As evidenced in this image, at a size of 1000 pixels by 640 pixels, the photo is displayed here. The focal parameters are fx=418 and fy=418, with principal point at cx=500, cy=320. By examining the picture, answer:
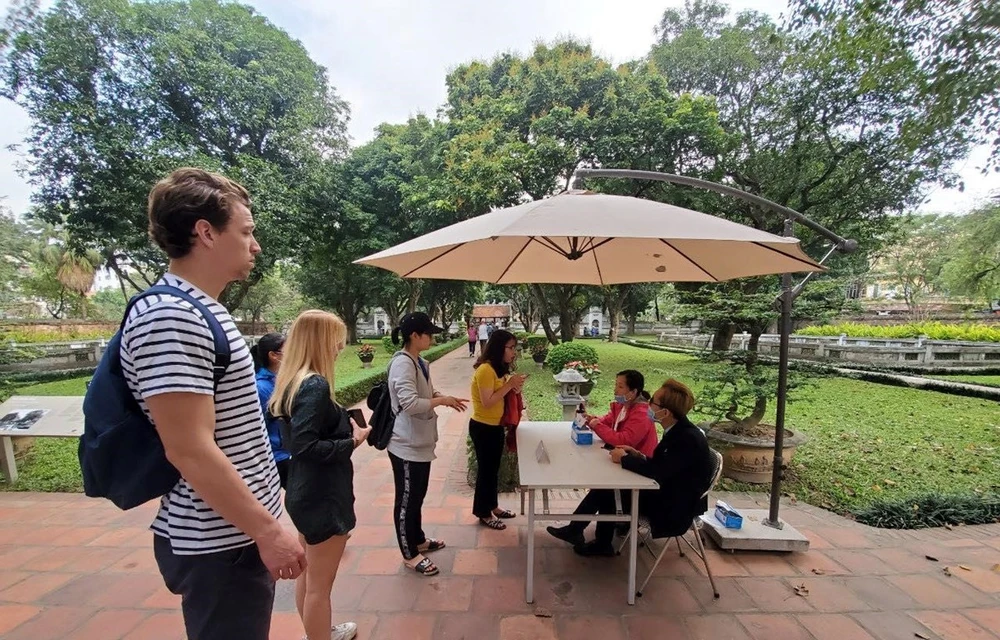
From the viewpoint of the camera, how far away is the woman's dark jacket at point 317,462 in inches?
67.6

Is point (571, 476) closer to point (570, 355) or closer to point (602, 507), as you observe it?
point (602, 507)

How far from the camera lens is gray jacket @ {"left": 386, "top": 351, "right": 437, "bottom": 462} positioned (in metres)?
2.49

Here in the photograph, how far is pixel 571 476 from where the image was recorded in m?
2.41

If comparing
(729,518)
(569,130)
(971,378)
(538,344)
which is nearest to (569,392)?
(729,518)

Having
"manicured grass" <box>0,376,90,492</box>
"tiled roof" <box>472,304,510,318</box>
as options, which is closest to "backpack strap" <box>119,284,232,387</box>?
"manicured grass" <box>0,376,90,492</box>

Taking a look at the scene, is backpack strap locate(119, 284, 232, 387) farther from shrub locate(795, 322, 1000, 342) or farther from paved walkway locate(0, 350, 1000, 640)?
shrub locate(795, 322, 1000, 342)

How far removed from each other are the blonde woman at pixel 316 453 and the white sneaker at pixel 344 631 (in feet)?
1.10

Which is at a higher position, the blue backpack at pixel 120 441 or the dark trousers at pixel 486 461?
the blue backpack at pixel 120 441

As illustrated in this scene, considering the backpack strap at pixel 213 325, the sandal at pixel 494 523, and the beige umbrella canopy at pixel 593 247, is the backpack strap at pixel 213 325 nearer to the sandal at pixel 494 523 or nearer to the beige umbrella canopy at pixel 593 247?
the beige umbrella canopy at pixel 593 247

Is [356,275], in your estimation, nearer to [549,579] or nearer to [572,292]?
[572,292]

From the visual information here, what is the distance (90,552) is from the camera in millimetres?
2879

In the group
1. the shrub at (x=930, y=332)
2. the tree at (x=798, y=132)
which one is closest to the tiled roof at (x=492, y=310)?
the shrub at (x=930, y=332)

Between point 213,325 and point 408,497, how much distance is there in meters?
1.90

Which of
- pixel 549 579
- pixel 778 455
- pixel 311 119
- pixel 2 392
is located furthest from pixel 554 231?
pixel 311 119
